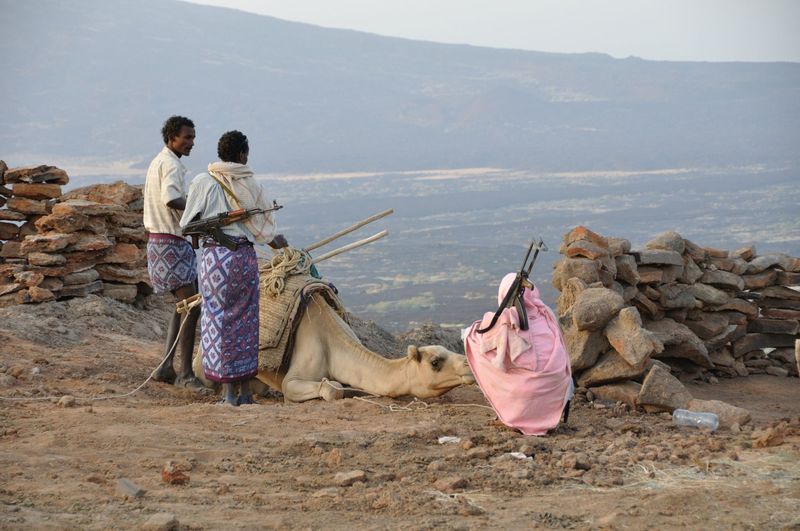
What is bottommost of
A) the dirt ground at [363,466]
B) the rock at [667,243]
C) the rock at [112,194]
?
the dirt ground at [363,466]

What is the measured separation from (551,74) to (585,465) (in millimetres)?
117021

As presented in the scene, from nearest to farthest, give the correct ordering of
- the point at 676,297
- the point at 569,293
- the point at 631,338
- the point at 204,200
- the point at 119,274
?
the point at 204,200 < the point at 631,338 < the point at 569,293 < the point at 119,274 < the point at 676,297

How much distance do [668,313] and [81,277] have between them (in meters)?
6.16

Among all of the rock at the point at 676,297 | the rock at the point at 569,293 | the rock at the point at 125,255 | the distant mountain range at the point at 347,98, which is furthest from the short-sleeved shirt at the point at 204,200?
the distant mountain range at the point at 347,98

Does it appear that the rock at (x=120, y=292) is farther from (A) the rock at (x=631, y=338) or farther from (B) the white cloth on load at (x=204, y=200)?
(A) the rock at (x=631, y=338)

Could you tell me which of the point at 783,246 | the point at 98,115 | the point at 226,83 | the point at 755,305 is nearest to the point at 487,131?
the point at 226,83

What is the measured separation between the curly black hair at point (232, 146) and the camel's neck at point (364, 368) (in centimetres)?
156

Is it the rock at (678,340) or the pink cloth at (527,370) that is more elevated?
the pink cloth at (527,370)

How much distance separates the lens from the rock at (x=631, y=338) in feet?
27.8

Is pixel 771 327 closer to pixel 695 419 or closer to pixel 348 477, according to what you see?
pixel 695 419

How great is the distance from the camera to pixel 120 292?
11586 mm

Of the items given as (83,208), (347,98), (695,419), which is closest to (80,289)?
(83,208)

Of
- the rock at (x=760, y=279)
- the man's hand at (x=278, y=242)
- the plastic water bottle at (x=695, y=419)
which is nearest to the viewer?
the plastic water bottle at (x=695, y=419)

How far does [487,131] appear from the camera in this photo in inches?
3925
